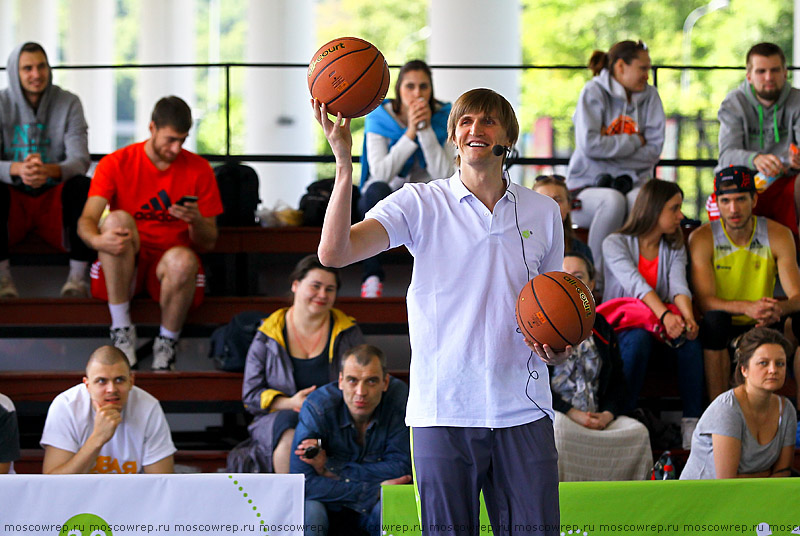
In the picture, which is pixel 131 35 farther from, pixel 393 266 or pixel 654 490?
pixel 654 490

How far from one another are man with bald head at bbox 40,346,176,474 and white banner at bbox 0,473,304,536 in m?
0.73

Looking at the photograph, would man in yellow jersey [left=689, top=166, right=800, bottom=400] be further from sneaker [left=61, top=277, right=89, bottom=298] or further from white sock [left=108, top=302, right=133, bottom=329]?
sneaker [left=61, top=277, right=89, bottom=298]

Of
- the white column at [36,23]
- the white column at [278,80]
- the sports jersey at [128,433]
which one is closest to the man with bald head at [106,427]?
the sports jersey at [128,433]

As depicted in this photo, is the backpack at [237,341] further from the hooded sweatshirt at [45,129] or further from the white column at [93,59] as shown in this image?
the white column at [93,59]

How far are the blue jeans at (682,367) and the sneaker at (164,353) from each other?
2.35m

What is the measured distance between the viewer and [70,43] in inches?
599

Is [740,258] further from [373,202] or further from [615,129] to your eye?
[373,202]

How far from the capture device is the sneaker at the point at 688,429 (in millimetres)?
5095

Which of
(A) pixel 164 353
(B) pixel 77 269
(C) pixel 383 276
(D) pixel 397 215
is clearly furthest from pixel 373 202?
(D) pixel 397 215

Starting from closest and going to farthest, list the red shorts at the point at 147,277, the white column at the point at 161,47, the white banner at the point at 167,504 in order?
the white banner at the point at 167,504
the red shorts at the point at 147,277
the white column at the point at 161,47

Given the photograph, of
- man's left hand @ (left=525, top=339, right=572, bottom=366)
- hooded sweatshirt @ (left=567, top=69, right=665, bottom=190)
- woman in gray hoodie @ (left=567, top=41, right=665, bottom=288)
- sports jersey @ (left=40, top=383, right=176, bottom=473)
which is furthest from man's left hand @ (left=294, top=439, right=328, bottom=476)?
hooded sweatshirt @ (left=567, top=69, right=665, bottom=190)

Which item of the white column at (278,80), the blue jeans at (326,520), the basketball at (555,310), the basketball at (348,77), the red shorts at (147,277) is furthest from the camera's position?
the white column at (278,80)

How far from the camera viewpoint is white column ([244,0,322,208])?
11.3 meters

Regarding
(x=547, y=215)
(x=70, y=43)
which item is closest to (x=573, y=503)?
(x=547, y=215)
